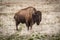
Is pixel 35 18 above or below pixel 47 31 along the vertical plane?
above

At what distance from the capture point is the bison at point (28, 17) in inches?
75.4

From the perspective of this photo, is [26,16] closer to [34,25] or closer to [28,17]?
[28,17]

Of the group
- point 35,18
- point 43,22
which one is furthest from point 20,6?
point 43,22

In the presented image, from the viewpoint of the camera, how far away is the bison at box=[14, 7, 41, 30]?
75.4 inches

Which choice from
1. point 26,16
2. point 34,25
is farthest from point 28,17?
point 34,25

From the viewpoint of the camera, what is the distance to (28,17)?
192cm

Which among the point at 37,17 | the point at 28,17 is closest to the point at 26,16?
the point at 28,17

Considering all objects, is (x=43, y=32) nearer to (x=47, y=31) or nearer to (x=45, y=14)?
(x=47, y=31)

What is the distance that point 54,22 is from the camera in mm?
1932

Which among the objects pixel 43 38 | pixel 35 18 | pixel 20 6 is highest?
pixel 20 6

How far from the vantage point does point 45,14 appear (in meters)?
1.93

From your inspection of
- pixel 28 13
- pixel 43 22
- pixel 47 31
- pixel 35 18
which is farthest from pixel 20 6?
pixel 47 31

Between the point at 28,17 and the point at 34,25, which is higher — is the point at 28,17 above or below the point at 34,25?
above

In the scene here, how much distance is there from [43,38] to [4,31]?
55cm
